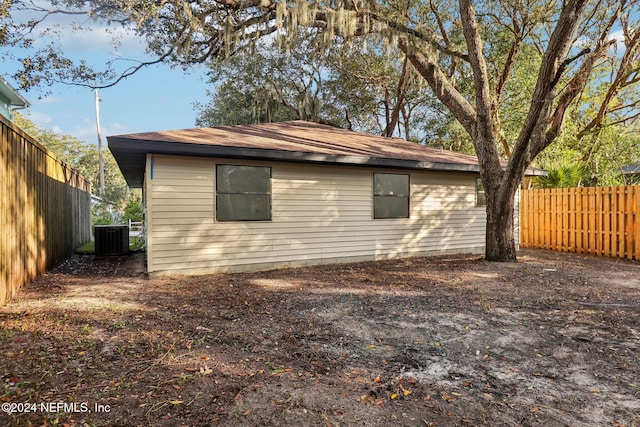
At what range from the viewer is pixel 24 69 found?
27.0 feet

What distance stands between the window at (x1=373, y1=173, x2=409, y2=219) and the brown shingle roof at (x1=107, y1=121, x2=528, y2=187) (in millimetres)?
528

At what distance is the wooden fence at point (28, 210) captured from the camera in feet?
15.1

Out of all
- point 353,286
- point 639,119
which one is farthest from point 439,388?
point 639,119

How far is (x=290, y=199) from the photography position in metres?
7.89

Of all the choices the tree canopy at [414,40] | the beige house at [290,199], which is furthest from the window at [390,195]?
the tree canopy at [414,40]

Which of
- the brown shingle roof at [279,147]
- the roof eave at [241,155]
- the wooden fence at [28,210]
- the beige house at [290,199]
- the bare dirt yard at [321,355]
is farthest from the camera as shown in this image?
the beige house at [290,199]

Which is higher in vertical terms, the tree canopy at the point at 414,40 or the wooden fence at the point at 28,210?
the tree canopy at the point at 414,40

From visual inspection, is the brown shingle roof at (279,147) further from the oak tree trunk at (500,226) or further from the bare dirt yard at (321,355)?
the bare dirt yard at (321,355)

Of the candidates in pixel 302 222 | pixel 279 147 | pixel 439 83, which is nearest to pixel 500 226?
pixel 439 83

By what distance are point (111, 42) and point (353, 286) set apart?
27.0 feet

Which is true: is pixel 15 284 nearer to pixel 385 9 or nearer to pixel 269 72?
pixel 385 9

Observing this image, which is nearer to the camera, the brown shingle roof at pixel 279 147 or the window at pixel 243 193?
the brown shingle roof at pixel 279 147

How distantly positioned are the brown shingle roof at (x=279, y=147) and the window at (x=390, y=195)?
1.73 ft

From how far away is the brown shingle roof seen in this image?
21.2ft
